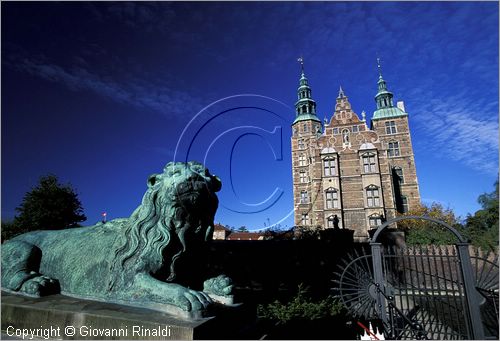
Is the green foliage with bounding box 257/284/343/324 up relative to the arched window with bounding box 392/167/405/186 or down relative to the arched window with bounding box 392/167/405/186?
down

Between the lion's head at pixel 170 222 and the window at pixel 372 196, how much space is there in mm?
28638

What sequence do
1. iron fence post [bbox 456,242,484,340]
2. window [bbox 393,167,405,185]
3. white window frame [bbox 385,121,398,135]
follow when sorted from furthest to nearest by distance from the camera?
white window frame [bbox 385,121,398,135]
window [bbox 393,167,405,185]
iron fence post [bbox 456,242,484,340]

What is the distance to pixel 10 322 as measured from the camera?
253cm

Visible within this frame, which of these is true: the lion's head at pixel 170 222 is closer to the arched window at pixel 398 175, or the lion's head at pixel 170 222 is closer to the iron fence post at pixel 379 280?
the iron fence post at pixel 379 280

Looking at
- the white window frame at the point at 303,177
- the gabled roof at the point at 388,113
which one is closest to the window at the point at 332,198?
the white window frame at the point at 303,177

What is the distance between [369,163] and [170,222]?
97.7 ft

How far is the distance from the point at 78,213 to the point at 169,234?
19.5 metres

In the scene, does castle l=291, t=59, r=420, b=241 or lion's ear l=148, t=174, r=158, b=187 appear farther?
castle l=291, t=59, r=420, b=241

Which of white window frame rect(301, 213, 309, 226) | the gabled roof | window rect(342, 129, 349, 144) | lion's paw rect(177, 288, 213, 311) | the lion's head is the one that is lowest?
lion's paw rect(177, 288, 213, 311)

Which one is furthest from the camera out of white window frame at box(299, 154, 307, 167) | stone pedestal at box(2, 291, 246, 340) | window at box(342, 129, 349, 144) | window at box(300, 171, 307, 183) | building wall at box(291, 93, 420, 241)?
white window frame at box(299, 154, 307, 167)

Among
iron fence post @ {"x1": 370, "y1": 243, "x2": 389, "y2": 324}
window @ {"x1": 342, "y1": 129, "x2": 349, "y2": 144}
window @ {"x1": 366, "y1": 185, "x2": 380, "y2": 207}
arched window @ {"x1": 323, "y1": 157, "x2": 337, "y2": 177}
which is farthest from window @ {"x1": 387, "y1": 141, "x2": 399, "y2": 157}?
iron fence post @ {"x1": 370, "y1": 243, "x2": 389, "y2": 324}

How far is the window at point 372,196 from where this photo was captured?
1114 inches

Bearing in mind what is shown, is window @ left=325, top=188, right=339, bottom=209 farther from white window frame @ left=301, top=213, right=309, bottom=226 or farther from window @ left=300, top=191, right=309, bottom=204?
window @ left=300, top=191, right=309, bottom=204

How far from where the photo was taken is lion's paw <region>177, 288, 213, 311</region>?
2.17 meters
